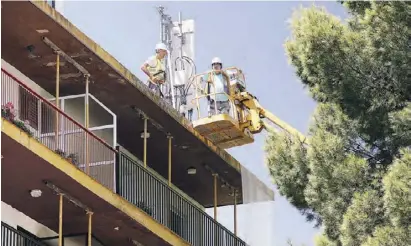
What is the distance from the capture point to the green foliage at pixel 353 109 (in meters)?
24.8

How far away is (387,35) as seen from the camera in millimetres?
25406

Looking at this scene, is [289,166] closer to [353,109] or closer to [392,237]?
[353,109]

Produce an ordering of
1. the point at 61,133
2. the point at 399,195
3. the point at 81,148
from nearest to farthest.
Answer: the point at 399,195 < the point at 61,133 < the point at 81,148

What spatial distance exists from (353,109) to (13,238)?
8.46 metres

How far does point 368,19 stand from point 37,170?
8.34 metres

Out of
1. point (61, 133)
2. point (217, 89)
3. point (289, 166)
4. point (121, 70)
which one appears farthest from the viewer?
point (217, 89)

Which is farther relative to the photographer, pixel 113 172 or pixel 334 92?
pixel 334 92

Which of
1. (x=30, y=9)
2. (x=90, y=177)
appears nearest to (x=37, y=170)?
(x=90, y=177)

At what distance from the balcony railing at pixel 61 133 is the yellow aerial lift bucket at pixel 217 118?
584 cm

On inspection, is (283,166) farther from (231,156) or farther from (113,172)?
(113,172)

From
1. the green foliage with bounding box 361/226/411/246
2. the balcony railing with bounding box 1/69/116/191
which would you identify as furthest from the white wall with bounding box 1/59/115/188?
the green foliage with bounding box 361/226/411/246

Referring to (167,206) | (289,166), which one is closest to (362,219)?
(289,166)

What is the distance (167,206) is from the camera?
2662 centimetres

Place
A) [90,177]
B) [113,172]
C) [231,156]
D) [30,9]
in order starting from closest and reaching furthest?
1. [30,9]
2. [90,177]
3. [113,172]
4. [231,156]
